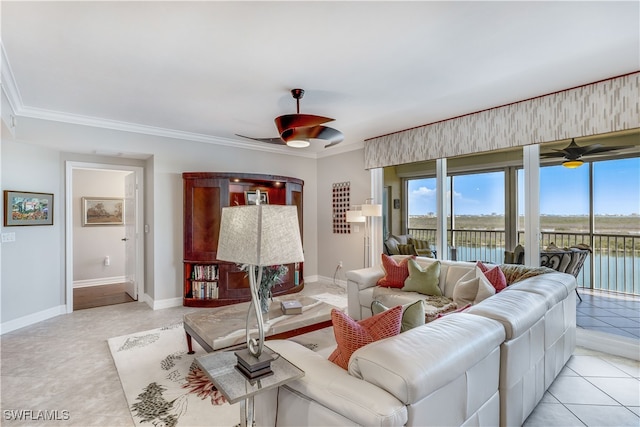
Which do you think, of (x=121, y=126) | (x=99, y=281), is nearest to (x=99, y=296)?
(x=99, y=281)

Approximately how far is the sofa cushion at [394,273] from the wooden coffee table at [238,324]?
→ 1.00 m

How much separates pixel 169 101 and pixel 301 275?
3.48 m

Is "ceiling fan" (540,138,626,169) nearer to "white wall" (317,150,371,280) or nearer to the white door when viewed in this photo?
"white wall" (317,150,371,280)

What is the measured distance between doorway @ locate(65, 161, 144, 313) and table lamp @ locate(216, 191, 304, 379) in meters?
4.38

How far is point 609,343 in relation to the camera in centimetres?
311

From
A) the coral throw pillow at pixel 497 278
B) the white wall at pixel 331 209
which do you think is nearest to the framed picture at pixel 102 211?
the white wall at pixel 331 209

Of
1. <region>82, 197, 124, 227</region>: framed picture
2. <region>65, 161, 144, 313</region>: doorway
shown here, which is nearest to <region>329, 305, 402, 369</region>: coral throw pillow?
<region>65, 161, 144, 313</region>: doorway

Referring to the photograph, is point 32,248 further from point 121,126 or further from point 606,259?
point 606,259

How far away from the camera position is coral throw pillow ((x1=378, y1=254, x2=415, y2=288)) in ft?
12.5

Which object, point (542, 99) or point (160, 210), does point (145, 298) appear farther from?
point (542, 99)

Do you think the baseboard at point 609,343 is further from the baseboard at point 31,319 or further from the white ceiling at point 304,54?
the baseboard at point 31,319

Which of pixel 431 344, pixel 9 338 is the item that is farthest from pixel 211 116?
pixel 431 344

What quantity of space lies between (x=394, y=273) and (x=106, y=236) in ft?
18.4

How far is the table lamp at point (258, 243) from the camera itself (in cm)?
131
